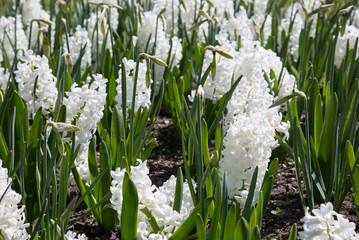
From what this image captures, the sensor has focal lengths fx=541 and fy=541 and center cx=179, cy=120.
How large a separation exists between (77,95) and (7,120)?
0.46m

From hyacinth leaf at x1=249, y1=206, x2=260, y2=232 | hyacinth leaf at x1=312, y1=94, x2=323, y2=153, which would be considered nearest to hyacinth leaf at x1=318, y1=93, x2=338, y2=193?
hyacinth leaf at x1=312, y1=94, x2=323, y2=153

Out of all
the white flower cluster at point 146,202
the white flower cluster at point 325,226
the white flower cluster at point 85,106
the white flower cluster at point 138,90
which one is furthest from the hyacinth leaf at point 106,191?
the white flower cluster at point 325,226

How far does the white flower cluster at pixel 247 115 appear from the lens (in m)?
1.88

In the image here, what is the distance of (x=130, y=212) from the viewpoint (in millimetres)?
1644

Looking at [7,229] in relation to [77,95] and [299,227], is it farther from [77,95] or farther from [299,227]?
[299,227]

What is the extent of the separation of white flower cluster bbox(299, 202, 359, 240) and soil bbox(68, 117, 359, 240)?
0.71 metres

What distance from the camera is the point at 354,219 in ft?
7.37

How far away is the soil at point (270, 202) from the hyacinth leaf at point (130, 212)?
362 mm

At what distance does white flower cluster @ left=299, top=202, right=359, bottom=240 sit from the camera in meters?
1.37

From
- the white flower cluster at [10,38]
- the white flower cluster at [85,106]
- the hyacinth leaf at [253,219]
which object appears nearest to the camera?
the hyacinth leaf at [253,219]

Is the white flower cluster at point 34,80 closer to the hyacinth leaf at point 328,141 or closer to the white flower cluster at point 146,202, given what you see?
the white flower cluster at point 146,202

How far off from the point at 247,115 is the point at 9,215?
1.08 meters

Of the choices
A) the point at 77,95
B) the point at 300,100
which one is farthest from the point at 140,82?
the point at 300,100

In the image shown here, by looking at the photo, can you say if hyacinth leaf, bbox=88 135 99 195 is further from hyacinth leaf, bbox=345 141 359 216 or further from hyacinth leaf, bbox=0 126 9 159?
hyacinth leaf, bbox=345 141 359 216
